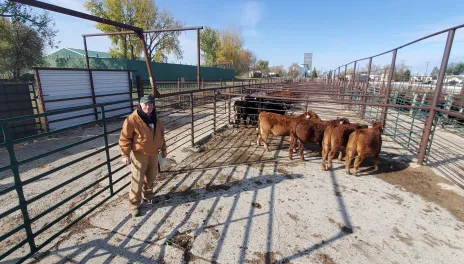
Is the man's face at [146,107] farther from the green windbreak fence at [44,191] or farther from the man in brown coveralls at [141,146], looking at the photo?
the green windbreak fence at [44,191]

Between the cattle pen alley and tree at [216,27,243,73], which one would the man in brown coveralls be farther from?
tree at [216,27,243,73]

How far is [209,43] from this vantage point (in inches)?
2154

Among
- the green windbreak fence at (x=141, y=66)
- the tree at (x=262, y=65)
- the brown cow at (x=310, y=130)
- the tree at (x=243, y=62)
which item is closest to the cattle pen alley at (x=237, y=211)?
the brown cow at (x=310, y=130)

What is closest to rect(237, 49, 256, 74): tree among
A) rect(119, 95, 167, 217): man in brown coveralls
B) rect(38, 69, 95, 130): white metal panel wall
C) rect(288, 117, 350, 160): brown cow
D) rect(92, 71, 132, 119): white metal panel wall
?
rect(92, 71, 132, 119): white metal panel wall

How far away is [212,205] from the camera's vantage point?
325 cm

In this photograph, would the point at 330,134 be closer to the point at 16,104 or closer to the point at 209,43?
the point at 16,104

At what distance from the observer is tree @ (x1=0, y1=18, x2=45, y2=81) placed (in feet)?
61.8

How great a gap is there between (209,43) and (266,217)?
56.8m

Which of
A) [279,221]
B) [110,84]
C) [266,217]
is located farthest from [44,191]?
[110,84]

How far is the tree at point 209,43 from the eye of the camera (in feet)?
177

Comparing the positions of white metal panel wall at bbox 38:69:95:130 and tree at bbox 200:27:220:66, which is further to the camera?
tree at bbox 200:27:220:66

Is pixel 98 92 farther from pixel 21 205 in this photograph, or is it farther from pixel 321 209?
pixel 321 209

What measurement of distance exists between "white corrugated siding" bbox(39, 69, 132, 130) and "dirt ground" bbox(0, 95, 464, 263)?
10.9 ft

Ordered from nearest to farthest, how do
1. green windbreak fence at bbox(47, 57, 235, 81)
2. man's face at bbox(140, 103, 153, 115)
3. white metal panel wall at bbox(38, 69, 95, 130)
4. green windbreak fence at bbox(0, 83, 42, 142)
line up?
1. man's face at bbox(140, 103, 153, 115)
2. green windbreak fence at bbox(0, 83, 42, 142)
3. white metal panel wall at bbox(38, 69, 95, 130)
4. green windbreak fence at bbox(47, 57, 235, 81)
